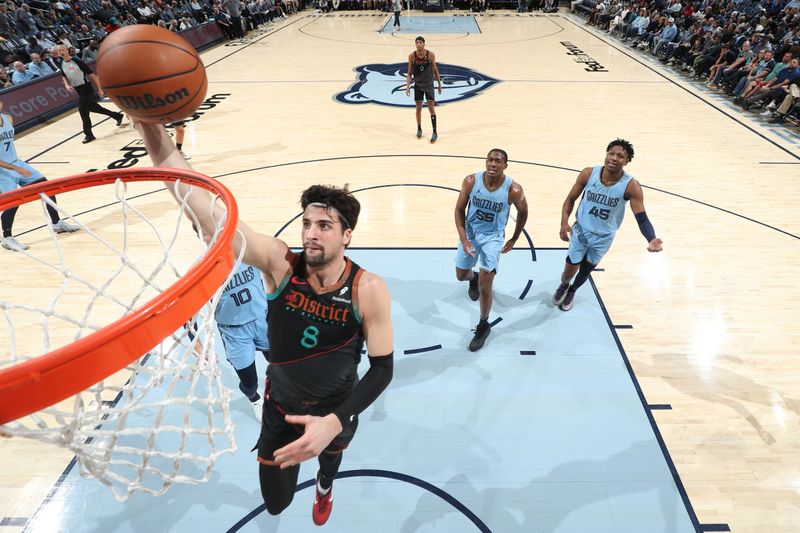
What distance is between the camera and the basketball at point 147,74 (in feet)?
6.79

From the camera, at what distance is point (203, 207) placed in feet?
7.09

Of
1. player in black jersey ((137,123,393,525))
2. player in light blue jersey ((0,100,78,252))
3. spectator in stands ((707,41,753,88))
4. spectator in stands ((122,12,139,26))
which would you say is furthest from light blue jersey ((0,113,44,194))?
spectator in stands ((122,12,139,26))

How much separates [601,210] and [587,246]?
376 mm

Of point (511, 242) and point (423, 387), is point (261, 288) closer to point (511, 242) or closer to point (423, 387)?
point (423, 387)

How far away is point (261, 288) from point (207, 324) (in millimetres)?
1264

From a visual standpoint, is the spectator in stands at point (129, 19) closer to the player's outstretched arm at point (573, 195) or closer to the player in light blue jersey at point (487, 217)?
the player in light blue jersey at point (487, 217)

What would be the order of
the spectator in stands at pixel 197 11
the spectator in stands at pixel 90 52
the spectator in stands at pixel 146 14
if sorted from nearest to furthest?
the spectator in stands at pixel 90 52 < the spectator in stands at pixel 146 14 < the spectator in stands at pixel 197 11

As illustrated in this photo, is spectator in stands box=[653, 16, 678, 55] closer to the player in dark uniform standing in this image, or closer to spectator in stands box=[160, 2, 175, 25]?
the player in dark uniform standing

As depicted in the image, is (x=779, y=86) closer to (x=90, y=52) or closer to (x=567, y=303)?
(x=567, y=303)

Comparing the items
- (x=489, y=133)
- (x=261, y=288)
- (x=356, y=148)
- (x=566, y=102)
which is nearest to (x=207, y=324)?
(x=261, y=288)

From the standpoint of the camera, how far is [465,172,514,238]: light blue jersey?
13.9ft

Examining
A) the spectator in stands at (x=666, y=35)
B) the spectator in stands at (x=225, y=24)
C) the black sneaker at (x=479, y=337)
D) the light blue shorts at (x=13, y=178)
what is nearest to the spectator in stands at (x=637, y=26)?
the spectator in stands at (x=666, y=35)

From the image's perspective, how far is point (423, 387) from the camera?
3941 millimetres

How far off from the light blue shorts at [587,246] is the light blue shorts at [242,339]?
2.90 metres
